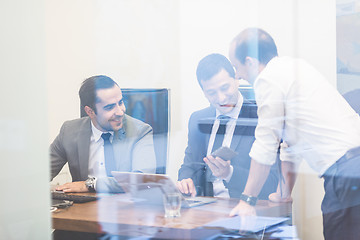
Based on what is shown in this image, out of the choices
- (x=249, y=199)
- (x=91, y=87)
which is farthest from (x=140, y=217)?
(x=91, y=87)

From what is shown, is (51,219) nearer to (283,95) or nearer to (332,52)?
(283,95)

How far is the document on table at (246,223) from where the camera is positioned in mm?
1556

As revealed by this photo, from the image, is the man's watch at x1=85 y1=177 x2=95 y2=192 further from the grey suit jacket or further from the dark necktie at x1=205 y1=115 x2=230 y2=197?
the dark necktie at x1=205 y1=115 x2=230 y2=197

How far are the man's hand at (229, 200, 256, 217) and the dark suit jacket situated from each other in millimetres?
93

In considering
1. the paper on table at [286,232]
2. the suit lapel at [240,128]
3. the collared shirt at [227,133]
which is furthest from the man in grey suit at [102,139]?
the paper on table at [286,232]

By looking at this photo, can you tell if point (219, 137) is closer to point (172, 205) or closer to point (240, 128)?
point (240, 128)

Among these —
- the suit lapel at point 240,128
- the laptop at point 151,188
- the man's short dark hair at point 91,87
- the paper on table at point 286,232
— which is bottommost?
the paper on table at point 286,232

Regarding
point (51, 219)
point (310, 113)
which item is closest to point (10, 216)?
point (51, 219)

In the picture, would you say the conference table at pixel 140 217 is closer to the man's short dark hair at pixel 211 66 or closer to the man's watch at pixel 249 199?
the man's watch at pixel 249 199

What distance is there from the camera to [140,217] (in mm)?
1544

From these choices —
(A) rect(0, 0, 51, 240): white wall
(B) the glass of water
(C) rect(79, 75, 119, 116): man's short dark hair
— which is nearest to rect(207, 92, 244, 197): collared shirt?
(B) the glass of water

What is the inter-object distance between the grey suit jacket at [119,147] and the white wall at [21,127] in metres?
0.78

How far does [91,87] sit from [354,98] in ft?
4.23

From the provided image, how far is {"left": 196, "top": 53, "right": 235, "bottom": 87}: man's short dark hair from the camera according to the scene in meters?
1.93
